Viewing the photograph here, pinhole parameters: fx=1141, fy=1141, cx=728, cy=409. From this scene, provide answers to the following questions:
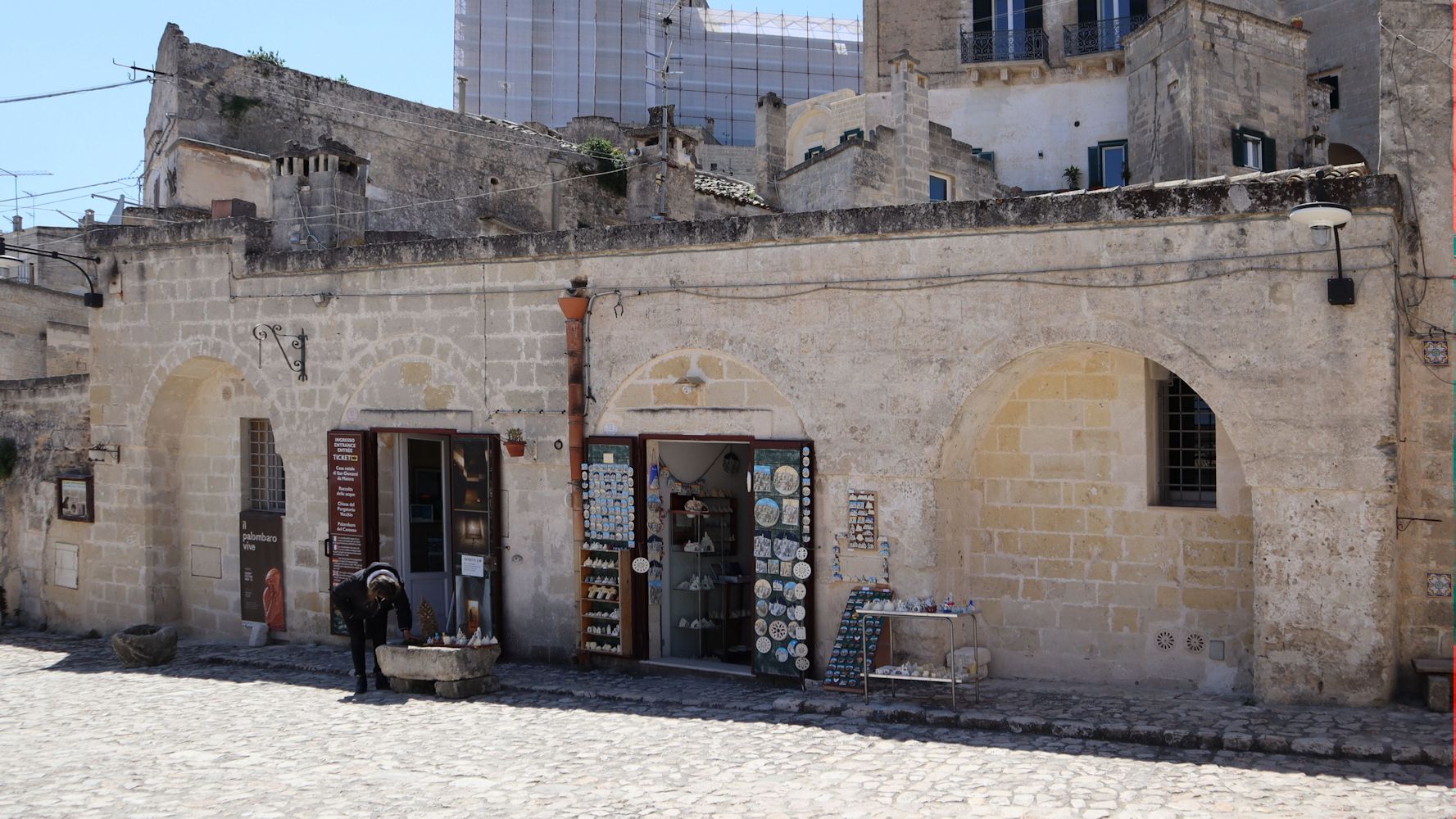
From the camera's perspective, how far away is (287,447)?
1217 centimetres

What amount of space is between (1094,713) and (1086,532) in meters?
1.72

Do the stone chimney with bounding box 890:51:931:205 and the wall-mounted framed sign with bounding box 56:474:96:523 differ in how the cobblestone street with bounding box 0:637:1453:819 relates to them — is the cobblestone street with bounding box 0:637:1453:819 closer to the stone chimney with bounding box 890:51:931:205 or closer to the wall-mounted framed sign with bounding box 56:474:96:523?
the wall-mounted framed sign with bounding box 56:474:96:523

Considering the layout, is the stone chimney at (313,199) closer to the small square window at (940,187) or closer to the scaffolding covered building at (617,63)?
the small square window at (940,187)

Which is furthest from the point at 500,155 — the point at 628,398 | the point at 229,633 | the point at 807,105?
the point at 628,398

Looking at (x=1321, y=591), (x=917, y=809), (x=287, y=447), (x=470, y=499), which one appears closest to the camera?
(x=917, y=809)

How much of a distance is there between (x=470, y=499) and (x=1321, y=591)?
290 inches

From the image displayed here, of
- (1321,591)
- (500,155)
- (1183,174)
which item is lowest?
(1321,591)

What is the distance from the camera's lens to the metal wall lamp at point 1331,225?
7336mm

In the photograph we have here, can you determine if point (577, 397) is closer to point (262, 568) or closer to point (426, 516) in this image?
point (426, 516)

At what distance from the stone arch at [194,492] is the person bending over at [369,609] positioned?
3584 mm

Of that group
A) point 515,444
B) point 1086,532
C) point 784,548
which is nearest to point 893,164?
point 515,444

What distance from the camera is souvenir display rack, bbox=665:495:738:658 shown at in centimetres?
1062

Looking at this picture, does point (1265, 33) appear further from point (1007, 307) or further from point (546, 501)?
point (546, 501)

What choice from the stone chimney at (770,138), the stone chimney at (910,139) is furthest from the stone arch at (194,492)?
the stone chimney at (770,138)
